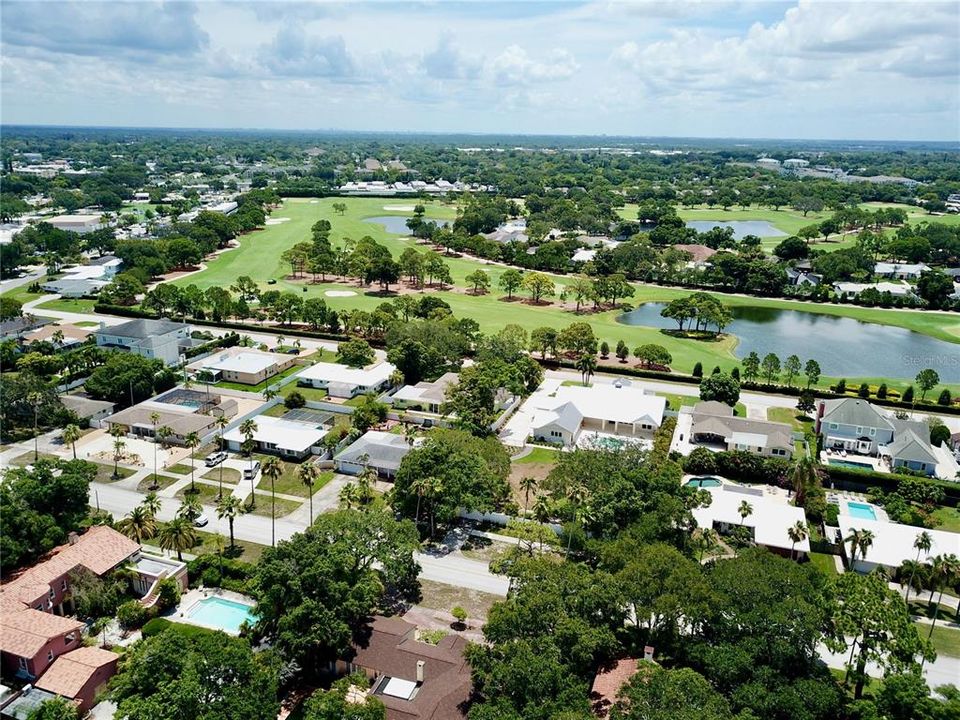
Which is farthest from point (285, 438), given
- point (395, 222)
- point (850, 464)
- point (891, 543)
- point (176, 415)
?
point (395, 222)

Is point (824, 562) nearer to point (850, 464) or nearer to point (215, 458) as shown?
point (850, 464)

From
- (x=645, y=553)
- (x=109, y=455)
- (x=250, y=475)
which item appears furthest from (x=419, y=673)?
(x=109, y=455)

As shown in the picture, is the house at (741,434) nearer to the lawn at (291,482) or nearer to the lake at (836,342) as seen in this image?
the lake at (836,342)

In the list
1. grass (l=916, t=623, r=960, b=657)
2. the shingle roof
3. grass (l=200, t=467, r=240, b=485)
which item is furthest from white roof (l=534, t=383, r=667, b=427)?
the shingle roof

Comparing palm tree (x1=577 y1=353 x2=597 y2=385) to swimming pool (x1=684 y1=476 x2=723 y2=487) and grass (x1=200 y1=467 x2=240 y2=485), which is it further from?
grass (x1=200 y1=467 x2=240 y2=485)

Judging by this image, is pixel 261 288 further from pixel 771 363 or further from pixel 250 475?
pixel 771 363

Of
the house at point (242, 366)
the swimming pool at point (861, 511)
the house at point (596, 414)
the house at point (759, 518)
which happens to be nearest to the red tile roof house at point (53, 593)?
the house at point (242, 366)

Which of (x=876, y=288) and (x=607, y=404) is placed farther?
(x=876, y=288)
